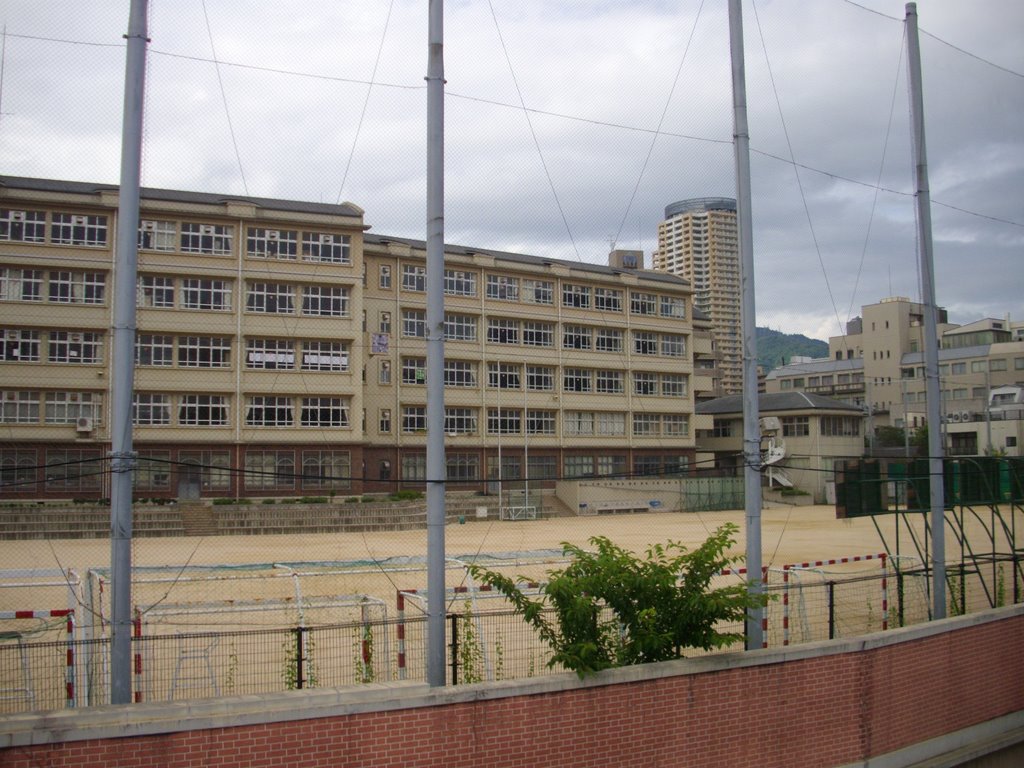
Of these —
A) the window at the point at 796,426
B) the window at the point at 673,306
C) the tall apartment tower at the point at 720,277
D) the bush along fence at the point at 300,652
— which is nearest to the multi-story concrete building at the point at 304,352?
the window at the point at 673,306

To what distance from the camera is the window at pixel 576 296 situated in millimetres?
56062

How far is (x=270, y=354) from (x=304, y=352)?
1.91 metres

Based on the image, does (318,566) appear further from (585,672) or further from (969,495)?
(969,495)

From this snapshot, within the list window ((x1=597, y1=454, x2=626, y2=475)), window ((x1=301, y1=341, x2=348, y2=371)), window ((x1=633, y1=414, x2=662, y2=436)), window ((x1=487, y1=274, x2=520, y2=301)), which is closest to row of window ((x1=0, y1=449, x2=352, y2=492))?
window ((x1=301, y1=341, x2=348, y2=371))

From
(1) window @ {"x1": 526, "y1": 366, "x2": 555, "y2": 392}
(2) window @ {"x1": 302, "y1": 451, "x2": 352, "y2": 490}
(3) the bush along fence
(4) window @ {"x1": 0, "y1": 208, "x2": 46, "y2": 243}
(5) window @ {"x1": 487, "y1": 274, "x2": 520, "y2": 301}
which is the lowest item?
(3) the bush along fence

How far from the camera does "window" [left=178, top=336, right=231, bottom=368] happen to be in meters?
42.9

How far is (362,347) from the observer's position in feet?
156

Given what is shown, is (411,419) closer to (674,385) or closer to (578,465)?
(578,465)

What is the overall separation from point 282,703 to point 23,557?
83.7 feet

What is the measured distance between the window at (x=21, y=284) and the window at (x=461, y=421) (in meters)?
23.3

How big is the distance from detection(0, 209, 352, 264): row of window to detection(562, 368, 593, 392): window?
17.0m

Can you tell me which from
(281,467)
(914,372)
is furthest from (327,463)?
(914,372)

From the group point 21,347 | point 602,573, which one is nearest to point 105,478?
point 21,347

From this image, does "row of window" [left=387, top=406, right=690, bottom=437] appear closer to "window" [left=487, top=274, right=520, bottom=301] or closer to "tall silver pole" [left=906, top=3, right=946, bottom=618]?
"window" [left=487, top=274, right=520, bottom=301]
